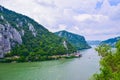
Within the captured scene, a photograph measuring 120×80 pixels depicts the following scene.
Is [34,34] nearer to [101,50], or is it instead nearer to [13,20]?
[13,20]

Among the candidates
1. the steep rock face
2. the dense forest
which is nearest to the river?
the dense forest

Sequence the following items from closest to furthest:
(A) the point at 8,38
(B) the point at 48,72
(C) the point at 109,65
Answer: (C) the point at 109,65 < (B) the point at 48,72 < (A) the point at 8,38

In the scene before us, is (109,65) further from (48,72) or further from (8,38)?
(8,38)

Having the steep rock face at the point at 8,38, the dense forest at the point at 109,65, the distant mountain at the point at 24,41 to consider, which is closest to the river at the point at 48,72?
the dense forest at the point at 109,65

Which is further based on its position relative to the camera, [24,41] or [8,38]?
[24,41]

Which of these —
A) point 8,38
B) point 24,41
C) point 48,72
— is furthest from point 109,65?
point 24,41

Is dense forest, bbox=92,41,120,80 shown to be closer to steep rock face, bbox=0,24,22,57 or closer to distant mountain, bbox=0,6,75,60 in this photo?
distant mountain, bbox=0,6,75,60

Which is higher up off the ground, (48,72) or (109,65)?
(109,65)
